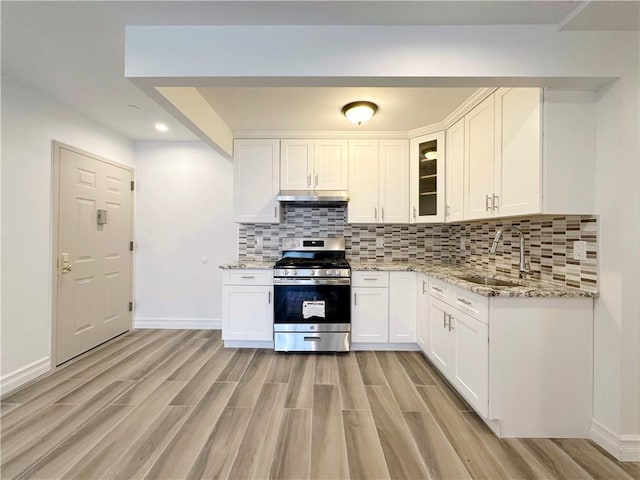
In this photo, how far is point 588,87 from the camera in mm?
1616

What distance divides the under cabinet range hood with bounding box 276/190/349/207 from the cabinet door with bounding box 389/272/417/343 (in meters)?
0.98

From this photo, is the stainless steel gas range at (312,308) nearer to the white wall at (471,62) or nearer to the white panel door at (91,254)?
the white wall at (471,62)

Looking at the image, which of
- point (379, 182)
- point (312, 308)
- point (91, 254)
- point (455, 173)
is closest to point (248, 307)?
point (312, 308)

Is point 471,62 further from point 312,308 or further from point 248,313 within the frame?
point 248,313

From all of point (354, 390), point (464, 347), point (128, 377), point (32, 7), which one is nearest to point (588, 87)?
point (464, 347)

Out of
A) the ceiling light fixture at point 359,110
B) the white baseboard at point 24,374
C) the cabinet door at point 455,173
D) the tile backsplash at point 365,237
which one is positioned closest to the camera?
the white baseboard at point 24,374

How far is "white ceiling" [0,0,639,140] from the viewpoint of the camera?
1.35 metres

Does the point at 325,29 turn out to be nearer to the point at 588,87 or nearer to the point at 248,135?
the point at 588,87

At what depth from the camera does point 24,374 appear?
220 centimetres

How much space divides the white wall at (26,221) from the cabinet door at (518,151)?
3.69 m

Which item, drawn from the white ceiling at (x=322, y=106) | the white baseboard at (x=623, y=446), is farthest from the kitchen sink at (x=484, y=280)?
the white ceiling at (x=322, y=106)

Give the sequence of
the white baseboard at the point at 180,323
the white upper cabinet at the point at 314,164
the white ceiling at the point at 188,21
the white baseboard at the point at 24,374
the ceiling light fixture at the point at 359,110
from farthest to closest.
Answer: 1. the white baseboard at the point at 180,323
2. the white upper cabinet at the point at 314,164
3. the ceiling light fixture at the point at 359,110
4. the white baseboard at the point at 24,374
5. the white ceiling at the point at 188,21

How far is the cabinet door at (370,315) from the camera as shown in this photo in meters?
2.87

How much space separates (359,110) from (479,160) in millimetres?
1088
